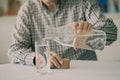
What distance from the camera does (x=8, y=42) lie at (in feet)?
7.03

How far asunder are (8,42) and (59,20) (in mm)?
676

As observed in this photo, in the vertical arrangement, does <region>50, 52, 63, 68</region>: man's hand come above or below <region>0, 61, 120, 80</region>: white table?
above

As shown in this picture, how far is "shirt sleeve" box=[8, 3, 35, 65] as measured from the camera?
1266 mm

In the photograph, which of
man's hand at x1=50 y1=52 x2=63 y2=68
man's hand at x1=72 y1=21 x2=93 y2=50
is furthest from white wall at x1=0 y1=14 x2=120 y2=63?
man's hand at x1=50 y1=52 x2=63 y2=68

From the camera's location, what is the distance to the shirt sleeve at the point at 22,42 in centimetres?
127

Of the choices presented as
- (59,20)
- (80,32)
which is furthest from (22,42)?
(80,32)

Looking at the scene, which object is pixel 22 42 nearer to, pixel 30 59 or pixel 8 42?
pixel 30 59

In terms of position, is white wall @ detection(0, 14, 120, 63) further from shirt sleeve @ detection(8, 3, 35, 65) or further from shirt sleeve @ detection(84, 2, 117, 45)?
shirt sleeve @ detection(8, 3, 35, 65)

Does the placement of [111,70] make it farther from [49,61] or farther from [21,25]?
[21,25]

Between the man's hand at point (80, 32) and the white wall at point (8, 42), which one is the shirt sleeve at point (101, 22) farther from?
the white wall at point (8, 42)

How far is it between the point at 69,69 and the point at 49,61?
0.32ft

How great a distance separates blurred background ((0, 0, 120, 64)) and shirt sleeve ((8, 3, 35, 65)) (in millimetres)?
522

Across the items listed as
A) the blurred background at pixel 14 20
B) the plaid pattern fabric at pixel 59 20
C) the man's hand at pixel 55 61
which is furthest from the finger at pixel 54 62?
the blurred background at pixel 14 20

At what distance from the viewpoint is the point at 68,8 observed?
64.0 inches
